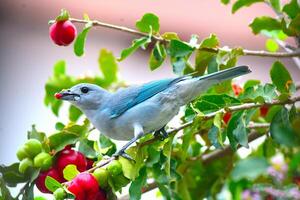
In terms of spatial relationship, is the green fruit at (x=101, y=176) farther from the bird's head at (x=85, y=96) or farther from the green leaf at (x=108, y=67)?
the green leaf at (x=108, y=67)

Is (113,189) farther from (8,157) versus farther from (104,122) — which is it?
(8,157)

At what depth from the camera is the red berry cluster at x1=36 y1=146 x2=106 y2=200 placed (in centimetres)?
112

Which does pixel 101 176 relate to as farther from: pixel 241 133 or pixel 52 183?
pixel 241 133

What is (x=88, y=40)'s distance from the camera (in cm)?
333

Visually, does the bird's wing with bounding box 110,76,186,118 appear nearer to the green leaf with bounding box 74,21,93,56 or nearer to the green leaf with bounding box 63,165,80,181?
the green leaf with bounding box 74,21,93,56

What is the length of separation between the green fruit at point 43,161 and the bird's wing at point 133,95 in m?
0.29

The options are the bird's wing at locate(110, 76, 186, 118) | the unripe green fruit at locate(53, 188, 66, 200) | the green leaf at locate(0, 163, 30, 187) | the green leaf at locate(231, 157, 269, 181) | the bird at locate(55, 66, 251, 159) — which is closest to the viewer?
the green leaf at locate(231, 157, 269, 181)

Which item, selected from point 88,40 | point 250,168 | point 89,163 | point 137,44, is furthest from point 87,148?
point 88,40

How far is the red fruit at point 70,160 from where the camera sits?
4.24ft

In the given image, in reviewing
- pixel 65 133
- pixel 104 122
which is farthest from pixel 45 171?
pixel 104 122

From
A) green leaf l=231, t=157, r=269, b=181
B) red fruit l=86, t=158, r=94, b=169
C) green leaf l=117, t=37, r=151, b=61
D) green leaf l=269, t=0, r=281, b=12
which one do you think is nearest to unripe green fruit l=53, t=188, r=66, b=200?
red fruit l=86, t=158, r=94, b=169

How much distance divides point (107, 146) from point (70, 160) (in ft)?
0.61

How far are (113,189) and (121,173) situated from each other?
34 mm

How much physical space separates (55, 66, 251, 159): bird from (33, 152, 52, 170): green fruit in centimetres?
19
